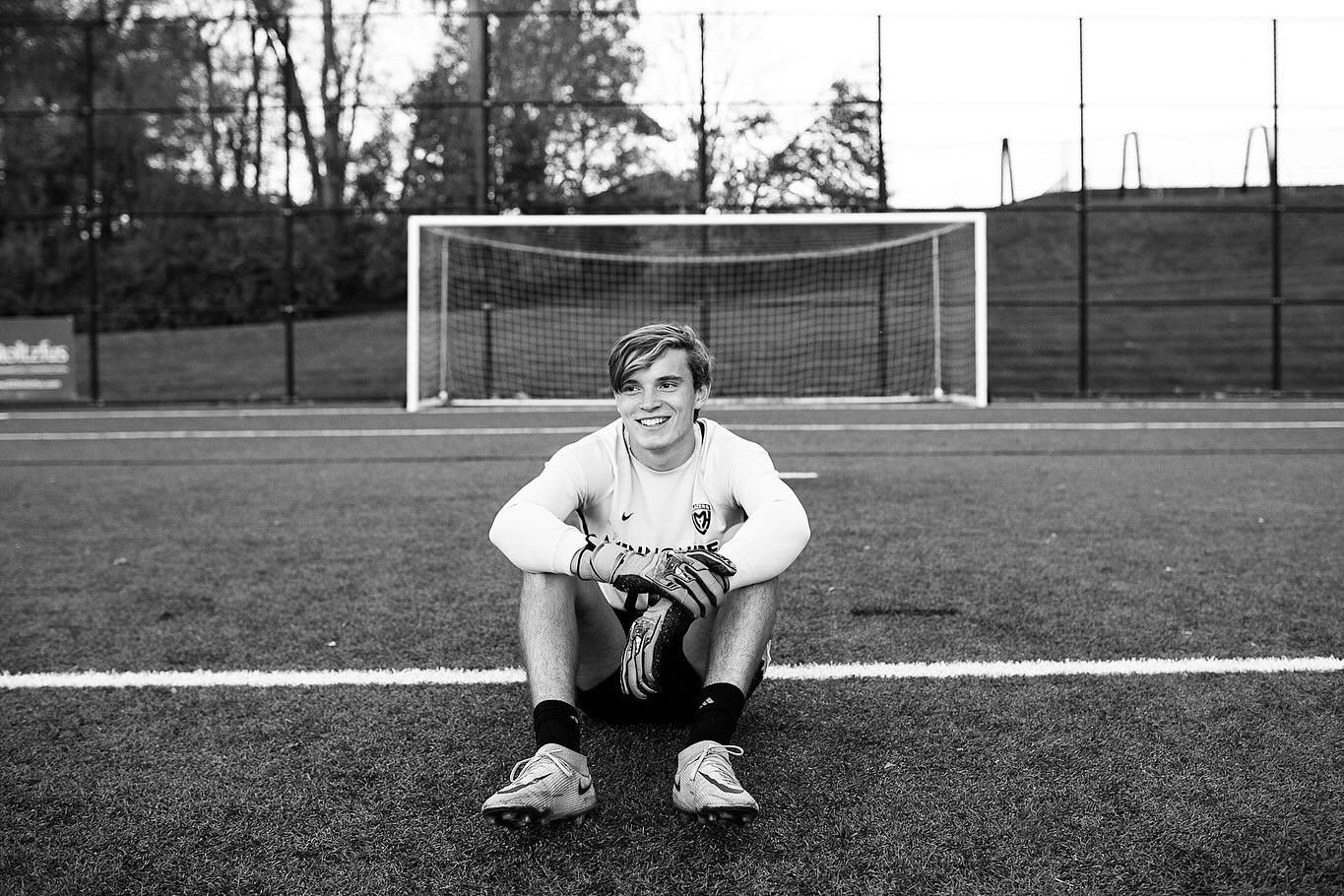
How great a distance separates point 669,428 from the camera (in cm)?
302

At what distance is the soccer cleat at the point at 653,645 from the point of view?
9.15 ft

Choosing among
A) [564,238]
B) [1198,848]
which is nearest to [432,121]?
[564,238]

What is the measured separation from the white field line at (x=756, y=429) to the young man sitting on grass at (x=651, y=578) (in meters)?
8.46

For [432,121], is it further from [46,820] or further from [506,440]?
[46,820]

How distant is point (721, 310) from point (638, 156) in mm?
3072

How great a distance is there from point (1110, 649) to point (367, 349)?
55.2ft

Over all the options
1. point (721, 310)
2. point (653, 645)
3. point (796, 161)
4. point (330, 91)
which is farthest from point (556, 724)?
point (330, 91)

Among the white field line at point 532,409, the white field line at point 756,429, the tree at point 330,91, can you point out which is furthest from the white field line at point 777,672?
the tree at point 330,91

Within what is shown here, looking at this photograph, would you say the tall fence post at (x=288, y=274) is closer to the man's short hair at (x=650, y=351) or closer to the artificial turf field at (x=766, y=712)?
the artificial turf field at (x=766, y=712)

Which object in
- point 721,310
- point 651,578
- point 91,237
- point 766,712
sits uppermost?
point 91,237

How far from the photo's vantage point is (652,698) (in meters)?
2.94

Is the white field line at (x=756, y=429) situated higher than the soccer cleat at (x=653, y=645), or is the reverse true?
the white field line at (x=756, y=429)

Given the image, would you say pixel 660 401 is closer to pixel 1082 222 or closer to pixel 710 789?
pixel 710 789

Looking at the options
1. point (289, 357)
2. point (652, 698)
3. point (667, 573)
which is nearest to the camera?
point (667, 573)
